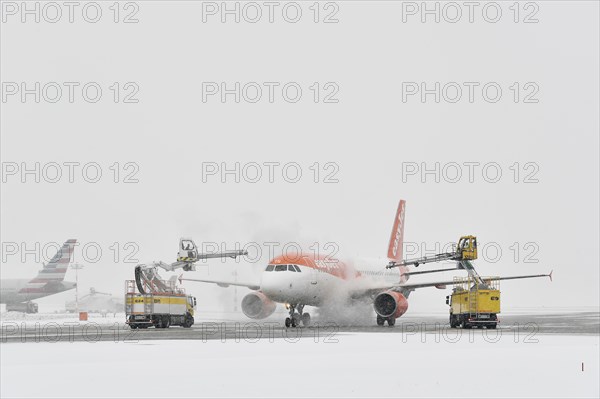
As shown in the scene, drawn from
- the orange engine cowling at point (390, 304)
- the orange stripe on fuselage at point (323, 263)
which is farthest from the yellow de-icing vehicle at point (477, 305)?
the orange stripe on fuselage at point (323, 263)

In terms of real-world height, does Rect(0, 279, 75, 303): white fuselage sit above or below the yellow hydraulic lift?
below

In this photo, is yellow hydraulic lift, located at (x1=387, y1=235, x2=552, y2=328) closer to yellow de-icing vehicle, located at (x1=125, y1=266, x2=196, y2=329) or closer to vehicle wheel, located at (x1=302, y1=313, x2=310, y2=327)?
vehicle wheel, located at (x1=302, y1=313, x2=310, y2=327)

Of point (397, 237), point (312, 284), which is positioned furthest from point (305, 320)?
point (397, 237)

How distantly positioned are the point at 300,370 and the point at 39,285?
92457 mm

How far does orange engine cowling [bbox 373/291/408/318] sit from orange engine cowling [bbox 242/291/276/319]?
8.00 meters

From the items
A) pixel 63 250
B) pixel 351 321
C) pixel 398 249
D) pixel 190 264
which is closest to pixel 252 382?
pixel 190 264

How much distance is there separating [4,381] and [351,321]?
130ft

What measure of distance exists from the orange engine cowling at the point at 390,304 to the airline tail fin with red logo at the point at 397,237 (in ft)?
60.8

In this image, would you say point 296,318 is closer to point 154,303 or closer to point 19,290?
point 154,303

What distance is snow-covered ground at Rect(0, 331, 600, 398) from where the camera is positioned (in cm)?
1777

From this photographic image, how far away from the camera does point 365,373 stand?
2064 cm

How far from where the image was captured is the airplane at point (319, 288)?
48844 millimetres

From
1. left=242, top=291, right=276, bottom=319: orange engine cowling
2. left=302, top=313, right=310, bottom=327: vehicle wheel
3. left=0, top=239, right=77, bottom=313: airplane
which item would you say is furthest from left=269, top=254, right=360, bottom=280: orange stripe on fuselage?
left=0, top=239, right=77, bottom=313: airplane

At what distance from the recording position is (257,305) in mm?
55250
